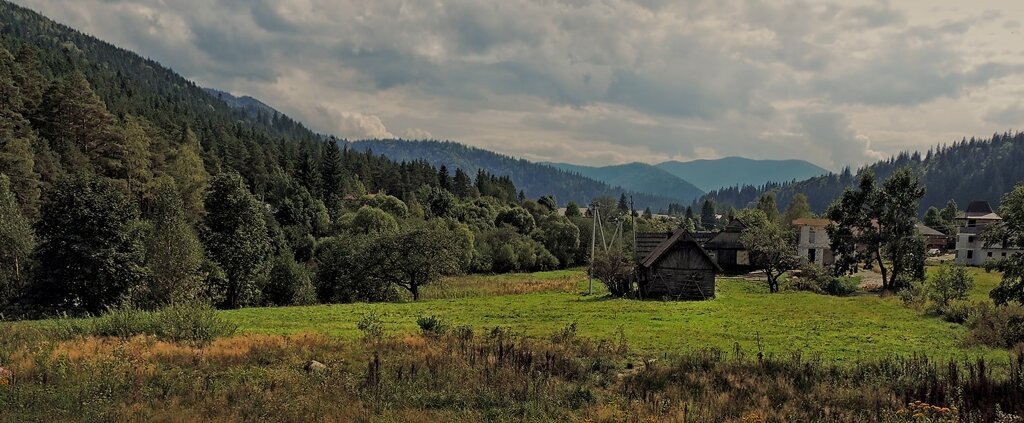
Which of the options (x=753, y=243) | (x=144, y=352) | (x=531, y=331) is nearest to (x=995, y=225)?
(x=531, y=331)

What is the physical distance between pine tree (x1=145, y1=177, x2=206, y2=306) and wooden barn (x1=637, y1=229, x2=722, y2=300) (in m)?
35.0

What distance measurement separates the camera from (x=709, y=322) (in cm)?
2922

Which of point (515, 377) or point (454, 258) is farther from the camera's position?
point (454, 258)

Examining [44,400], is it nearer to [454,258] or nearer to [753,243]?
[454,258]

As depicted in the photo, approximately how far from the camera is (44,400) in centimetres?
1212

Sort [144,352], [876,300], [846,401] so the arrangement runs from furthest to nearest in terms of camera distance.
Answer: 1. [876,300]
2. [144,352]
3. [846,401]

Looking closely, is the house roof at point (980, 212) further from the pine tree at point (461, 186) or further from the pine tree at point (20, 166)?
the pine tree at point (20, 166)

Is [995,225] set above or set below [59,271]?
above

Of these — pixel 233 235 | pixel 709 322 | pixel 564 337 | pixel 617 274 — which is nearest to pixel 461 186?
pixel 617 274

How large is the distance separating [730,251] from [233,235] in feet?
210

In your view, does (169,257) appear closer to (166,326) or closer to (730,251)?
(166,326)

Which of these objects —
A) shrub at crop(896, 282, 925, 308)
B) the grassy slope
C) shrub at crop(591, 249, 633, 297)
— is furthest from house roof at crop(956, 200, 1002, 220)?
shrub at crop(591, 249, 633, 297)

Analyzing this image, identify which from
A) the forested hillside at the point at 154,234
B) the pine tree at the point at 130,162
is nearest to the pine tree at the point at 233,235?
the forested hillside at the point at 154,234

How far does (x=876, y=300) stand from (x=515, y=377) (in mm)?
38153
